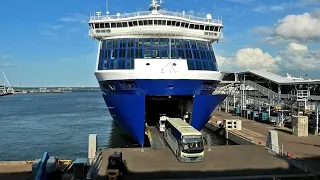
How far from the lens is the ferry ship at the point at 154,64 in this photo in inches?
1067

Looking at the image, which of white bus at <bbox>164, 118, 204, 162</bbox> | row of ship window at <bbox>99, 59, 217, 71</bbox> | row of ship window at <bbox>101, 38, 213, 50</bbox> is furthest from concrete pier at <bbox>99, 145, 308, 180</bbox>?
row of ship window at <bbox>101, 38, 213, 50</bbox>

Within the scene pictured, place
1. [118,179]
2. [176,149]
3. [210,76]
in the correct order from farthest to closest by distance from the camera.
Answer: [210,76] → [176,149] → [118,179]

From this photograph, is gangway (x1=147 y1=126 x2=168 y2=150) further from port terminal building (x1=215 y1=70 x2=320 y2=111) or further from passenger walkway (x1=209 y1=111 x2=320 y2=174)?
port terminal building (x1=215 y1=70 x2=320 y2=111)

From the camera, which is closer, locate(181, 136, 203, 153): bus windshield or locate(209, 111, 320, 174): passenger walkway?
locate(181, 136, 203, 153): bus windshield

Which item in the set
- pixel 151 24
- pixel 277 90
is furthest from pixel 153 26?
pixel 277 90

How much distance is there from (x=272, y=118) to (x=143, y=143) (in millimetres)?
21141

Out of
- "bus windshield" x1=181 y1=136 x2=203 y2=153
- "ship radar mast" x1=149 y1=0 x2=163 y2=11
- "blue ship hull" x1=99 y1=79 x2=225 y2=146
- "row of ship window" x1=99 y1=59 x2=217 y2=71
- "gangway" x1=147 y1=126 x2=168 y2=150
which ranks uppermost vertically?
"ship radar mast" x1=149 y1=0 x2=163 y2=11

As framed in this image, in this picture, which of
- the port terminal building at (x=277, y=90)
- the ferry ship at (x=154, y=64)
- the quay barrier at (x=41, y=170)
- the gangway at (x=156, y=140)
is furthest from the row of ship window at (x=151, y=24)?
the quay barrier at (x=41, y=170)

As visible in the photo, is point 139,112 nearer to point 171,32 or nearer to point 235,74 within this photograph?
point 171,32

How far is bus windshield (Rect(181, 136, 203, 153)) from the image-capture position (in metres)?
20.2

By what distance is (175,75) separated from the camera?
2759cm

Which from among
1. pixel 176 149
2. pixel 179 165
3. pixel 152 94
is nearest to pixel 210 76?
pixel 152 94

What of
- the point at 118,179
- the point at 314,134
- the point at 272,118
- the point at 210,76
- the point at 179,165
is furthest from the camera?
the point at 272,118

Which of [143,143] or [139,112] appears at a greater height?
[139,112]
